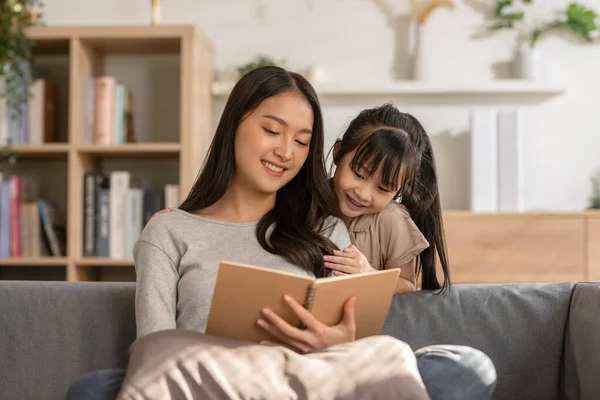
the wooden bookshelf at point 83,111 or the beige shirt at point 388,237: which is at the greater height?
the wooden bookshelf at point 83,111

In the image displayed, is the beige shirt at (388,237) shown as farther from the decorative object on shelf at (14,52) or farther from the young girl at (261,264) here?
the decorative object on shelf at (14,52)

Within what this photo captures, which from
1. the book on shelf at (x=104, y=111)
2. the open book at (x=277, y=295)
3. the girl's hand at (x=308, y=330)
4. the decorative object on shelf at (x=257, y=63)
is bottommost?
the girl's hand at (x=308, y=330)

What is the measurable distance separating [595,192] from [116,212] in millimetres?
2062

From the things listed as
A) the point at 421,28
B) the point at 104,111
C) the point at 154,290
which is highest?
the point at 421,28

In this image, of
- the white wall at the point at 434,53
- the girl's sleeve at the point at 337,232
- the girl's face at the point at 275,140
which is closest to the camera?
the girl's face at the point at 275,140

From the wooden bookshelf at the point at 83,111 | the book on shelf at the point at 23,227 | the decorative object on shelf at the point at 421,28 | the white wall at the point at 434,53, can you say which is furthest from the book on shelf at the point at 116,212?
the decorative object on shelf at the point at 421,28

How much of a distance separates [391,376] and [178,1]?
2.83 metres

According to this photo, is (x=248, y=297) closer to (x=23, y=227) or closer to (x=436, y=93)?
(x=23, y=227)

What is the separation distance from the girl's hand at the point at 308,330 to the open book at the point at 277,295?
1 centimetres

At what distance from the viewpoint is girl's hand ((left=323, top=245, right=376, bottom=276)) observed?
1.79m

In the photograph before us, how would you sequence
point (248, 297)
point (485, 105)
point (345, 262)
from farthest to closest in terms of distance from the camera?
1. point (485, 105)
2. point (345, 262)
3. point (248, 297)

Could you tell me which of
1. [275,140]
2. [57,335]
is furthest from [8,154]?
[275,140]

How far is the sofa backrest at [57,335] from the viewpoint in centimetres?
188

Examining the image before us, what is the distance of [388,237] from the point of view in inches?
78.7
